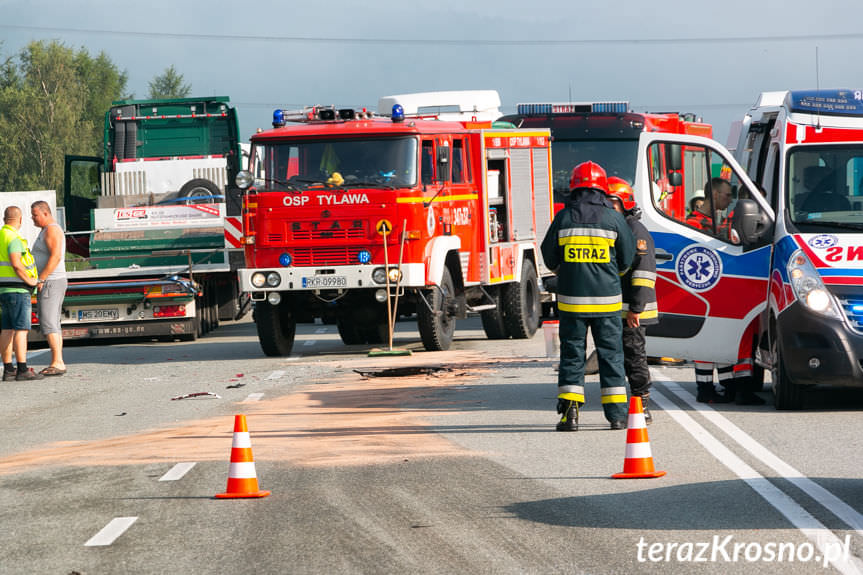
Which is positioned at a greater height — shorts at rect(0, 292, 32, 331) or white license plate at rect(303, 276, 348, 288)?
white license plate at rect(303, 276, 348, 288)

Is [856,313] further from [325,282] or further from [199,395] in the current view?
[325,282]

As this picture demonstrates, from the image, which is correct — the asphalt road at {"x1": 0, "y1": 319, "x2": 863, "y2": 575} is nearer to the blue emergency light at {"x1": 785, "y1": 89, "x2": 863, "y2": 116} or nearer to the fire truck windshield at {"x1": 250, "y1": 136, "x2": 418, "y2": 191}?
the blue emergency light at {"x1": 785, "y1": 89, "x2": 863, "y2": 116}

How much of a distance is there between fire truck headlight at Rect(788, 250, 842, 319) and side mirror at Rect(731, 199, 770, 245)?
444 mm

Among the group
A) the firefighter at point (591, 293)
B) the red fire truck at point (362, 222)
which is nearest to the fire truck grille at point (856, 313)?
the firefighter at point (591, 293)

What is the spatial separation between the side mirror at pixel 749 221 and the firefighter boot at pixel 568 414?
2.15 metres

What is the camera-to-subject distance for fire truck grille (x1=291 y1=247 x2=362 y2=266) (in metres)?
18.1

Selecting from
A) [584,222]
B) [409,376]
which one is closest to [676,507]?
[584,222]

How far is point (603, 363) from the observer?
10688 millimetres

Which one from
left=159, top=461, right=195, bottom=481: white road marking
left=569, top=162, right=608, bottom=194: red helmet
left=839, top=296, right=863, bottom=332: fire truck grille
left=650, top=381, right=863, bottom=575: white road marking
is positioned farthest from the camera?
left=839, top=296, right=863, bottom=332: fire truck grille

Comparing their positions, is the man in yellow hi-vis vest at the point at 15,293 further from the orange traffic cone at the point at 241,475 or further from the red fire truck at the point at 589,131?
the orange traffic cone at the point at 241,475

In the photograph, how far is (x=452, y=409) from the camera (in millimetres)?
12328

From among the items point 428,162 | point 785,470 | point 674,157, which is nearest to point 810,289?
point 674,157

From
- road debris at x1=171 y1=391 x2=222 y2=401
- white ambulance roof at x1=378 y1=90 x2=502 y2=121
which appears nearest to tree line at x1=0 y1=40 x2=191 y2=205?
white ambulance roof at x1=378 y1=90 x2=502 y2=121

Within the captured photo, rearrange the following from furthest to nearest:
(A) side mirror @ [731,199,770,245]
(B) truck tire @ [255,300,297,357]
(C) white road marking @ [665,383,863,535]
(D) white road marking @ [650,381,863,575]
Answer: (B) truck tire @ [255,300,297,357], (A) side mirror @ [731,199,770,245], (C) white road marking @ [665,383,863,535], (D) white road marking @ [650,381,863,575]
